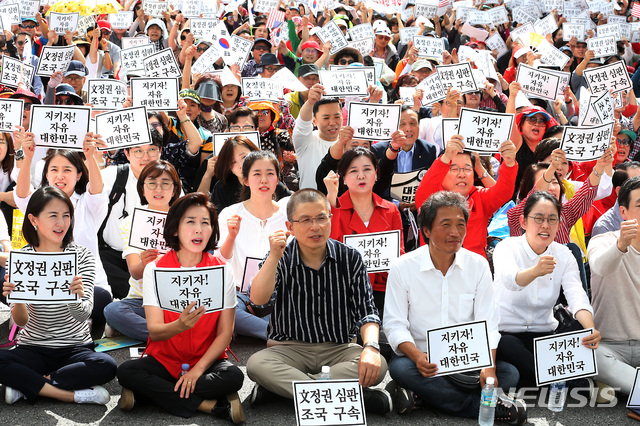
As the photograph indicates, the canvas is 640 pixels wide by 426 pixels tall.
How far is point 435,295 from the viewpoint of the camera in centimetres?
483

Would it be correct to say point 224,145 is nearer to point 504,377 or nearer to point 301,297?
point 301,297

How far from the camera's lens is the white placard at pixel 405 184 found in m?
7.08

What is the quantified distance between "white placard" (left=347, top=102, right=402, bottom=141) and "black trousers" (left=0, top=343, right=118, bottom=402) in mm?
3300

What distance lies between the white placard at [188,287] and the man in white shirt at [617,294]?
2.56 meters

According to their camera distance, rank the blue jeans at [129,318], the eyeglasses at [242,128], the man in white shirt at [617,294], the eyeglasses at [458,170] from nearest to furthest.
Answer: the man in white shirt at [617,294], the blue jeans at [129,318], the eyeglasses at [458,170], the eyeglasses at [242,128]

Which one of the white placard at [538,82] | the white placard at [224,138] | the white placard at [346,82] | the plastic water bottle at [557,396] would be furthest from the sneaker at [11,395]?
the white placard at [538,82]

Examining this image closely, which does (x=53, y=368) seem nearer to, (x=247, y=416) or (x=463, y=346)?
(x=247, y=416)

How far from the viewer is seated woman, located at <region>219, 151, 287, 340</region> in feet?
19.2

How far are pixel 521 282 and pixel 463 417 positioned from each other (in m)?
0.96

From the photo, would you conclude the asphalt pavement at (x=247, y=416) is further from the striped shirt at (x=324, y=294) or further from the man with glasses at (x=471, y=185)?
the man with glasses at (x=471, y=185)

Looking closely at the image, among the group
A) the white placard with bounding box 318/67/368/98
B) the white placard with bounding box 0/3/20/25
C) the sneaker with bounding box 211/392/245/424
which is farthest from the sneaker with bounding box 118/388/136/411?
the white placard with bounding box 0/3/20/25

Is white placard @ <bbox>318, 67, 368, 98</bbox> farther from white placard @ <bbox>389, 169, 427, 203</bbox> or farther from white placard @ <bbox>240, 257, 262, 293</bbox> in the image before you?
white placard @ <bbox>240, 257, 262, 293</bbox>

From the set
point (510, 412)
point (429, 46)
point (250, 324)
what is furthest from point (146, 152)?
point (429, 46)

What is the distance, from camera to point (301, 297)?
15.8ft
